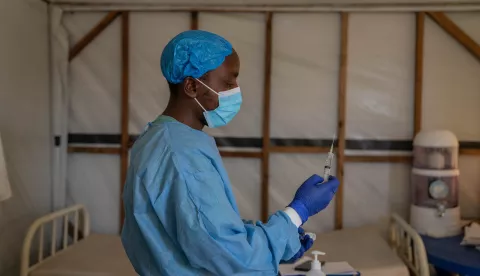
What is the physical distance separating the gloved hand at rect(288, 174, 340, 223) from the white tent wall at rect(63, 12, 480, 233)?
1469mm

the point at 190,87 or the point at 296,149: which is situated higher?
the point at 190,87

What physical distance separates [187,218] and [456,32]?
7.54 feet

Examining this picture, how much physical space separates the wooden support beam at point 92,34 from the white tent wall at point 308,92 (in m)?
0.04

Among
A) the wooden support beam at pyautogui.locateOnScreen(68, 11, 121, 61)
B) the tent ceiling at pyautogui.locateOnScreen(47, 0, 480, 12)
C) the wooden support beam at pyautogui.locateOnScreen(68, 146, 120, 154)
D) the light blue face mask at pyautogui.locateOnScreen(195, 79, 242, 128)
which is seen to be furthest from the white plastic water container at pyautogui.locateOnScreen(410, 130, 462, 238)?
the wooden support beam at pyautogui.locateOnScreen(68, 11, 121, 61)

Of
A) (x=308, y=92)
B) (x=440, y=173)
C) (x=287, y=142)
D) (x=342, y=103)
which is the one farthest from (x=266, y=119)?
(x=440, y=173)

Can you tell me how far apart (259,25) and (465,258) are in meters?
1.72

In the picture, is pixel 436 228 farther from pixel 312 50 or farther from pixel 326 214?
pixel 312 50

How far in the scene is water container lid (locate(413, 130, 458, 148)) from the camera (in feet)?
8.34

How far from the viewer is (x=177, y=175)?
117 cm

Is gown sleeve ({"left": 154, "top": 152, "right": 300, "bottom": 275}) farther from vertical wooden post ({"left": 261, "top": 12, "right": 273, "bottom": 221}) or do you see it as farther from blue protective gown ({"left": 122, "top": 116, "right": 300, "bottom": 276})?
vertical wooden post ({"left": 261, "top": 12, "right": 273, "bottom": 221})

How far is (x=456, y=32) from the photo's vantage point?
276cm

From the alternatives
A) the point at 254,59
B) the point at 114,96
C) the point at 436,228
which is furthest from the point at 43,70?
the point at 436,228

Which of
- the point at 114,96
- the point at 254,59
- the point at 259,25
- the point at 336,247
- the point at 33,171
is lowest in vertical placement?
the point at 336,247

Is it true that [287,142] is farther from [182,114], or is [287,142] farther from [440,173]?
[182,114]
